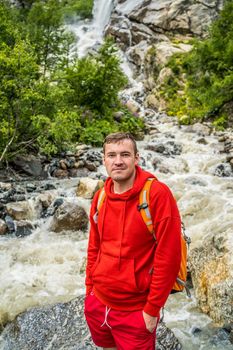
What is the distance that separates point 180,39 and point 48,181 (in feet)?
94.8

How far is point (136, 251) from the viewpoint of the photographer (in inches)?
105

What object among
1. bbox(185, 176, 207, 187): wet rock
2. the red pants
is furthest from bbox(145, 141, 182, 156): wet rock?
the red pants

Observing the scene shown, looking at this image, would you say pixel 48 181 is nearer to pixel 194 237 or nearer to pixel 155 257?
Result: pixel 194 237

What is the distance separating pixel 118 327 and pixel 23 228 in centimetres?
695

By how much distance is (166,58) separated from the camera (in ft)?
100

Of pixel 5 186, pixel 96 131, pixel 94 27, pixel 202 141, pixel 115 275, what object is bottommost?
pixel 5 186

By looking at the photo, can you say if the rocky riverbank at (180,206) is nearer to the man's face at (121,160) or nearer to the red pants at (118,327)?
the red pants at (118,327)

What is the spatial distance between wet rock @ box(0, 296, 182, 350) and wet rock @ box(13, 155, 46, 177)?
8656 mm

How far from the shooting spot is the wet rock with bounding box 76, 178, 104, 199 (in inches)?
436

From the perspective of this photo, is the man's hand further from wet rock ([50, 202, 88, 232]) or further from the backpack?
wet rock ([50, 202, 88, 232])

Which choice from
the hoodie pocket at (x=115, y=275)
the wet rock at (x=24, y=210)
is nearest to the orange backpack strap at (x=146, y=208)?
the hoodie pocket at (x=115, y=275)

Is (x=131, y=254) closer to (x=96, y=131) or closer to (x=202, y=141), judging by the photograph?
(x=96, y=131)

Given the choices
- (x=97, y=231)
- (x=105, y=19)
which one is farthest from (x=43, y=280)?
(x=105, y=19)

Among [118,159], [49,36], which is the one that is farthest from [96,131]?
[118,159]
